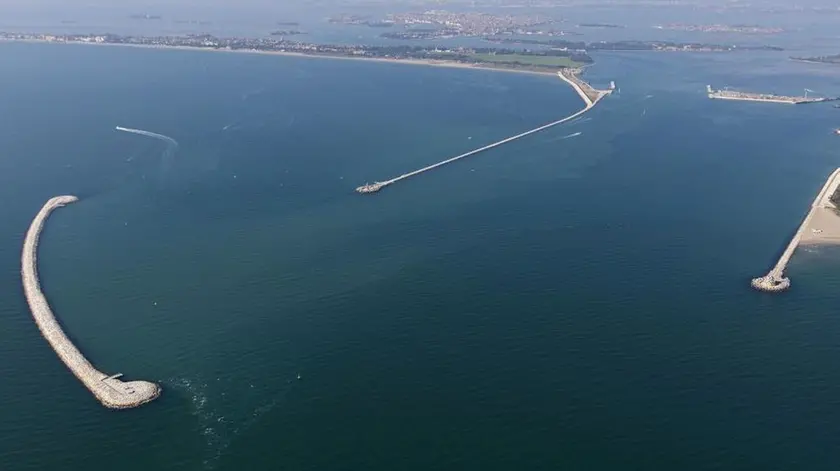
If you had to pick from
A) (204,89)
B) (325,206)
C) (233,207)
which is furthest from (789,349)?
(204,89)

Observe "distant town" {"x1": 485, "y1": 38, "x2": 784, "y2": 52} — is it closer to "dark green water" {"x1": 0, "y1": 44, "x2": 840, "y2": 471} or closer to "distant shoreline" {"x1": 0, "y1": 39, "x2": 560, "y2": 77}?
"distant shoreline" {"x1": 0, "y1": 39, "x2": 560, "y2": 77}

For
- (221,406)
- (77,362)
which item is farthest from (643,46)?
(77,362)

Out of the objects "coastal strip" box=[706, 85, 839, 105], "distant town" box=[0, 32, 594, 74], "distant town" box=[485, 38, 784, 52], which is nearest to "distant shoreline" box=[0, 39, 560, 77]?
"distant town" box=[0, 32, 594, 74]

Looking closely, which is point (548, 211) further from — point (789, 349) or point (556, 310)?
point (789, 349)

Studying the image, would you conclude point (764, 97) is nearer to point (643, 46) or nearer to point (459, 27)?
point (643, 46)

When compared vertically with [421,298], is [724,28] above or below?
above

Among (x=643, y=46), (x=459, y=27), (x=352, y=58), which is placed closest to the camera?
(x=352, y=58)

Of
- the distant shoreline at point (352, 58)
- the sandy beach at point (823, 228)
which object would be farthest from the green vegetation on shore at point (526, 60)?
the sandy beach at point (823, 228)

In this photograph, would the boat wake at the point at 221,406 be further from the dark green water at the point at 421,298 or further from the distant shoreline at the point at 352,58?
the distant shoreline at the point at 352,58
